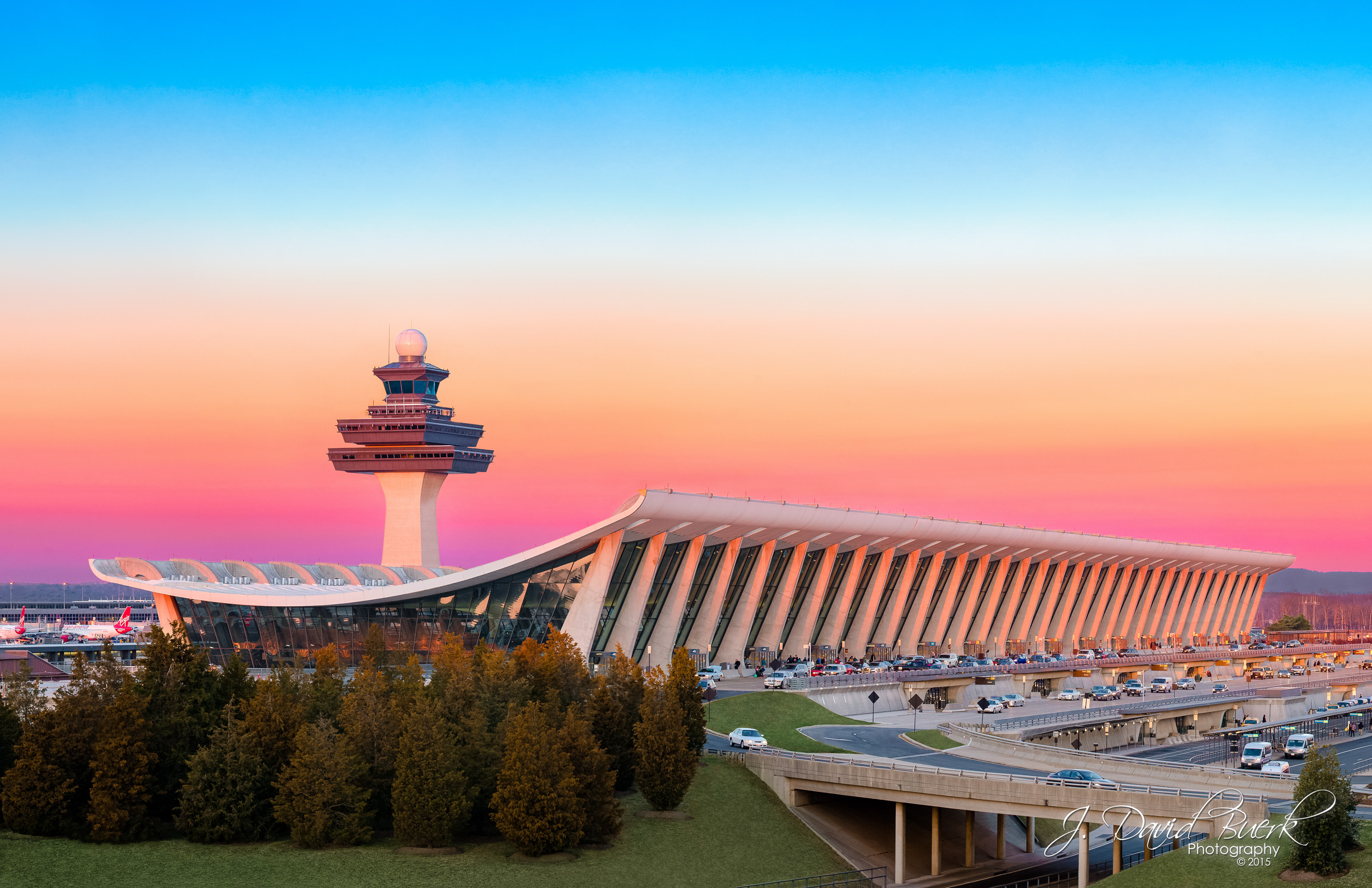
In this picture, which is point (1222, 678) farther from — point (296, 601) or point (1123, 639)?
point (296, 601)

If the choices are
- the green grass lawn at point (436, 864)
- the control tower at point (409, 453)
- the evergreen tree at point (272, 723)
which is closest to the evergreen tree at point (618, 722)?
the green grass lawn at point (436, 864)

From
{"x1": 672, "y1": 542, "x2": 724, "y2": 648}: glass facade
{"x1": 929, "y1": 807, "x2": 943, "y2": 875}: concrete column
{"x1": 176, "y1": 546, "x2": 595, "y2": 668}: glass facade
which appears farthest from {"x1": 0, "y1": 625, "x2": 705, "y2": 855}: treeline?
{"x1": 672, "y1": 542, "x2": 724, "y2": 648}: glass facade

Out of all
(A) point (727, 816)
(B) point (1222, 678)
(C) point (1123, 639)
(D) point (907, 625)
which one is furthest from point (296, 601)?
(C) point (1123, 639)

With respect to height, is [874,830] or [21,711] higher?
[21,711]

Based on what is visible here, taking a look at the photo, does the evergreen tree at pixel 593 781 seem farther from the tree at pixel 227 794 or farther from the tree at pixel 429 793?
the tree at pixel 227 794

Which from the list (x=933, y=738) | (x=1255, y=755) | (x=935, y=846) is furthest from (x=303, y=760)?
(x=1255, y=755)
